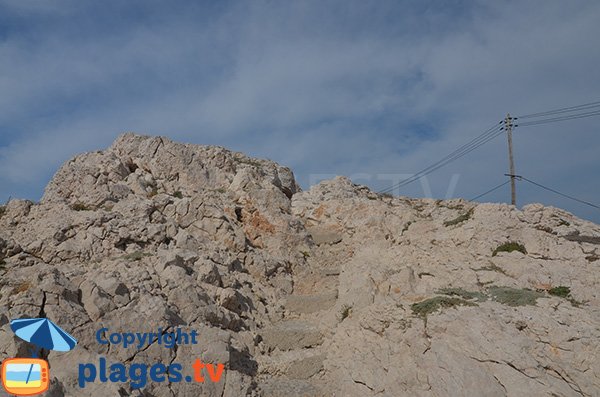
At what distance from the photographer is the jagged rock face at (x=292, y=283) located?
31.2ft

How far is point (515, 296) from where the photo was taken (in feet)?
36.0

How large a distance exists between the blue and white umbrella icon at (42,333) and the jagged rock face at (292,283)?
53 centimetres

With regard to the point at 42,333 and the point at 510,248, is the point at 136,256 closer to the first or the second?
the point at 42,333

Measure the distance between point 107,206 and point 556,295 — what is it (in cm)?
1476

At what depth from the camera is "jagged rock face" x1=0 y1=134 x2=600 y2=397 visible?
9508 millimetres

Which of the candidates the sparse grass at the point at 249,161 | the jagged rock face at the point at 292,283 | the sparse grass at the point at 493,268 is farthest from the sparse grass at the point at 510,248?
the sparse grass at the point at 249,161

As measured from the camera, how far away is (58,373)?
815 centimetres

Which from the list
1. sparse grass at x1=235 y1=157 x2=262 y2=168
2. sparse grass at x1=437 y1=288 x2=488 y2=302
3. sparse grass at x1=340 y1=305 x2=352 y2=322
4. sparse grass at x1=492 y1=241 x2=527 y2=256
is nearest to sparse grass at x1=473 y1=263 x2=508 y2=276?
sparse grass at x1=492 y1=241 x2=527 y2=256

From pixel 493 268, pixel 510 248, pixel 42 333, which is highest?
pixel 510 248

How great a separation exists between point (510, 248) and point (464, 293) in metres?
3.42

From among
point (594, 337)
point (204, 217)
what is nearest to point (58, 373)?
point (204, 217)

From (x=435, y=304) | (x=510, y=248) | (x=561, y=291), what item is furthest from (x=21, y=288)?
(x=510, y=248)

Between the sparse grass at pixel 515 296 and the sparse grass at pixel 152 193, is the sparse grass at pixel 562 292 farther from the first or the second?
the sparse grass at pixel 152 193

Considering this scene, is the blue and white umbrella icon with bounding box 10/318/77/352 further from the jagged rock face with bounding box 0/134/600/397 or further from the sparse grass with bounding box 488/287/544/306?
the sparse grass with bounding box 488/287/544/306
